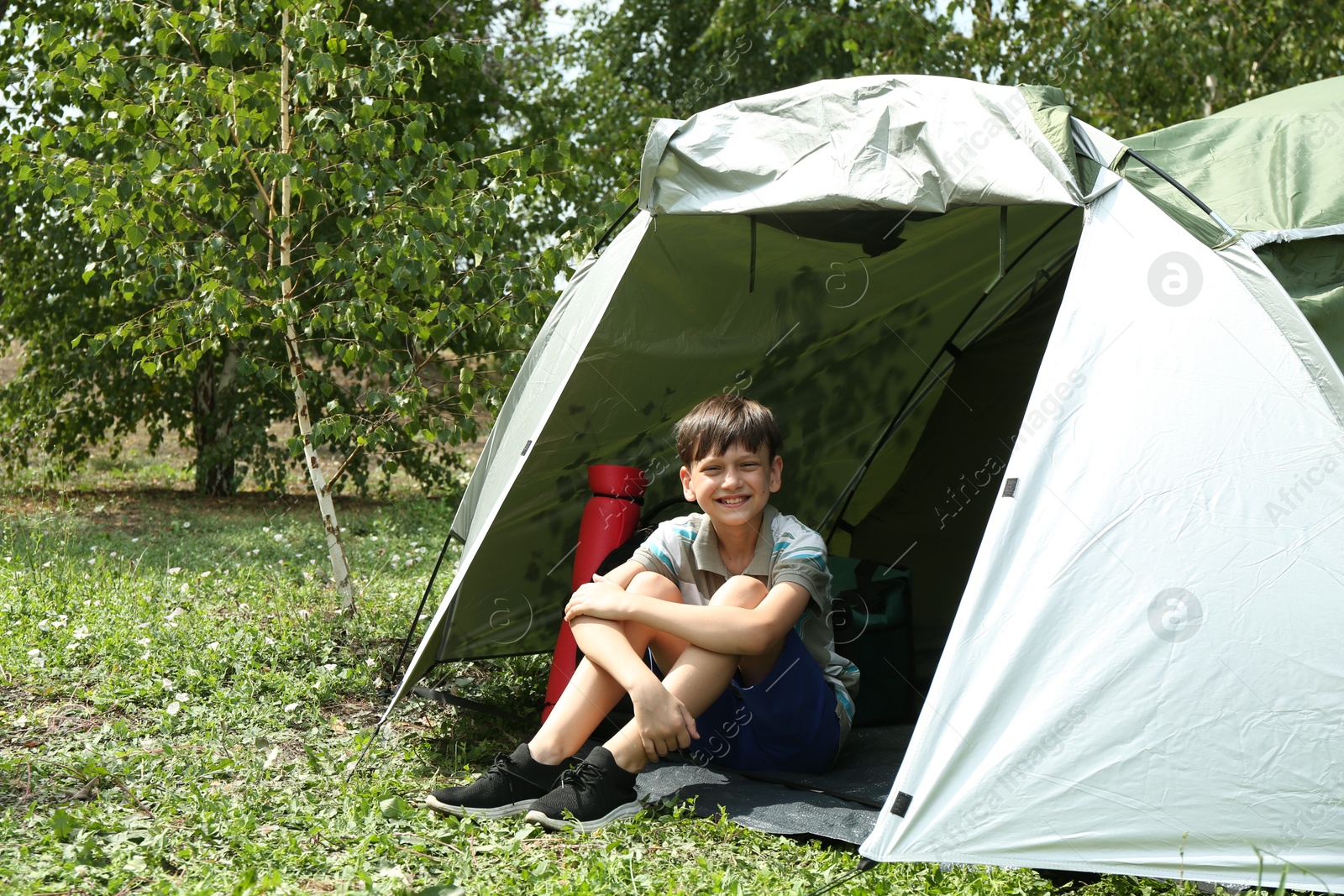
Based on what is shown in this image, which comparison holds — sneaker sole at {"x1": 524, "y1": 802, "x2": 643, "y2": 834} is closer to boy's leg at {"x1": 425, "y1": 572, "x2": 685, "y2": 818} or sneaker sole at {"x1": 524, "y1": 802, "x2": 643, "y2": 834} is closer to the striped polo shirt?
boy's leg at {"x1": 425, "y1": 572, "x2": 685, "y2": 818}

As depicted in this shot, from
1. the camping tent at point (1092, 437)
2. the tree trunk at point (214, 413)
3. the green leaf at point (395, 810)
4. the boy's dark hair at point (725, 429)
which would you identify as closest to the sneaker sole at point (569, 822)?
the green leaf at point (395, 810)

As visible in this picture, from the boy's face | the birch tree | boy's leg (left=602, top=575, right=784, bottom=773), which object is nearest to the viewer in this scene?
boy's leg (left=602, top=575, right=784, bottom=773)

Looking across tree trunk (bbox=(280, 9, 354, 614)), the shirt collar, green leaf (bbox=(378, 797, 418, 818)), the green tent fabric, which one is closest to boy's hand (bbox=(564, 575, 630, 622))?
the shirt collar

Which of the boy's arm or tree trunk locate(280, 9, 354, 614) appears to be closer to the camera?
the boy's arm

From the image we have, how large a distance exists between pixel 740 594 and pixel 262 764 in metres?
1.29

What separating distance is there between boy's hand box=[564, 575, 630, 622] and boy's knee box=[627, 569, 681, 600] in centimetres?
4

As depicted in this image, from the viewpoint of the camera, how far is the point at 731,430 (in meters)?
2.82

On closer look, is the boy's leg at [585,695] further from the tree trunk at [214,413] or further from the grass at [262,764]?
the tree trunk at [214,413]

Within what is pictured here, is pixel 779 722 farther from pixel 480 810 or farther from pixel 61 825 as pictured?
pixel 61 825

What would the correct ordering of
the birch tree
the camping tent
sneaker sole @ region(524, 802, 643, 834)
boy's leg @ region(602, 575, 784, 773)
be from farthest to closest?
the birch tree, boy's leg @ region(602, 575, 784, 773), sneaker sole @ region(524, 802, 643, 834), the camping tent

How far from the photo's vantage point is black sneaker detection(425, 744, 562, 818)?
2506 millimetres

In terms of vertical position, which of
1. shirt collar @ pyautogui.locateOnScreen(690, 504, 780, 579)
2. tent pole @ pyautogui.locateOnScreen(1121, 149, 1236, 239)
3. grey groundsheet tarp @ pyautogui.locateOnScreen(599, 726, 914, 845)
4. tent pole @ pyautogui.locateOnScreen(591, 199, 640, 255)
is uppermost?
tent pole @ pyautogui.locateOnScreen(1121, 149, 1236, 239)

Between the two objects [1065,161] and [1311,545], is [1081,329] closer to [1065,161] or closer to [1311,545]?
[1065,161]

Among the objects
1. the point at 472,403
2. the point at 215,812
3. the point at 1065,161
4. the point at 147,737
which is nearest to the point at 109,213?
the point at 472,403
